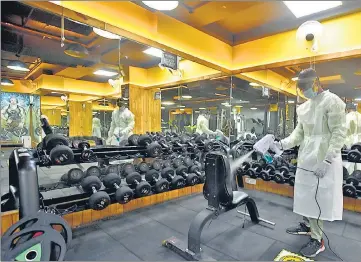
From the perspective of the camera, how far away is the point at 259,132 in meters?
6.13

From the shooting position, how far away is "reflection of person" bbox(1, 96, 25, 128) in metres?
2.85

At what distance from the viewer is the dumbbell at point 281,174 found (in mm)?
3745

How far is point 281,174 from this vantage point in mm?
3770

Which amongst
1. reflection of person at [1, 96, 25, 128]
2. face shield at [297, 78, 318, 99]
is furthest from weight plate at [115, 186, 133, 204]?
face shield at [297, 78, 318, 99]

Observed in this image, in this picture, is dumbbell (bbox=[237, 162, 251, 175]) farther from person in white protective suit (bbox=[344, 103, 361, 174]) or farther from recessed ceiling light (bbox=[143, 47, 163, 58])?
recessed ceiling light (bbox=[143, 47, 163, 58])

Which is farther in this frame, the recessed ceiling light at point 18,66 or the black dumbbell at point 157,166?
the black dumbbell at point 157,166

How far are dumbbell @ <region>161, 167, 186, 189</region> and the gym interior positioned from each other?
32 mm

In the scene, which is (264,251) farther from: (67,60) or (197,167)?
(67,60)

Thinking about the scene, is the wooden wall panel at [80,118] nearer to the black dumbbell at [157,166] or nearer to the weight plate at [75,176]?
the weight plate at [75,176]

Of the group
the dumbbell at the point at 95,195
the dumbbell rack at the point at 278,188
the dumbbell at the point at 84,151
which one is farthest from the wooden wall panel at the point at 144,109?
the dumbbell rack at the point at 278,188

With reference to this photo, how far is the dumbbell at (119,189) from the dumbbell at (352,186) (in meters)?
3.24

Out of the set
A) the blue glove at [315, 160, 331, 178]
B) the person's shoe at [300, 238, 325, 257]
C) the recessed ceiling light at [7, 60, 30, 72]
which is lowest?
the person's shoe at [300, 238, 325, 257]

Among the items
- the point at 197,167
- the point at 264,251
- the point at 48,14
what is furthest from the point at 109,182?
Answer: the point at 48,14

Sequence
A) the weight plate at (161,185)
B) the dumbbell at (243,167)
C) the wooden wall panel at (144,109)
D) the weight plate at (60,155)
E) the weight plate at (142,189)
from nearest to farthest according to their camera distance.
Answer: the weight plate at (60,155) < the weight plate at (142,189) < the weight plate at (161,185) < the dumbbell at (243,167) < the wooden wall panel at (144,109)
